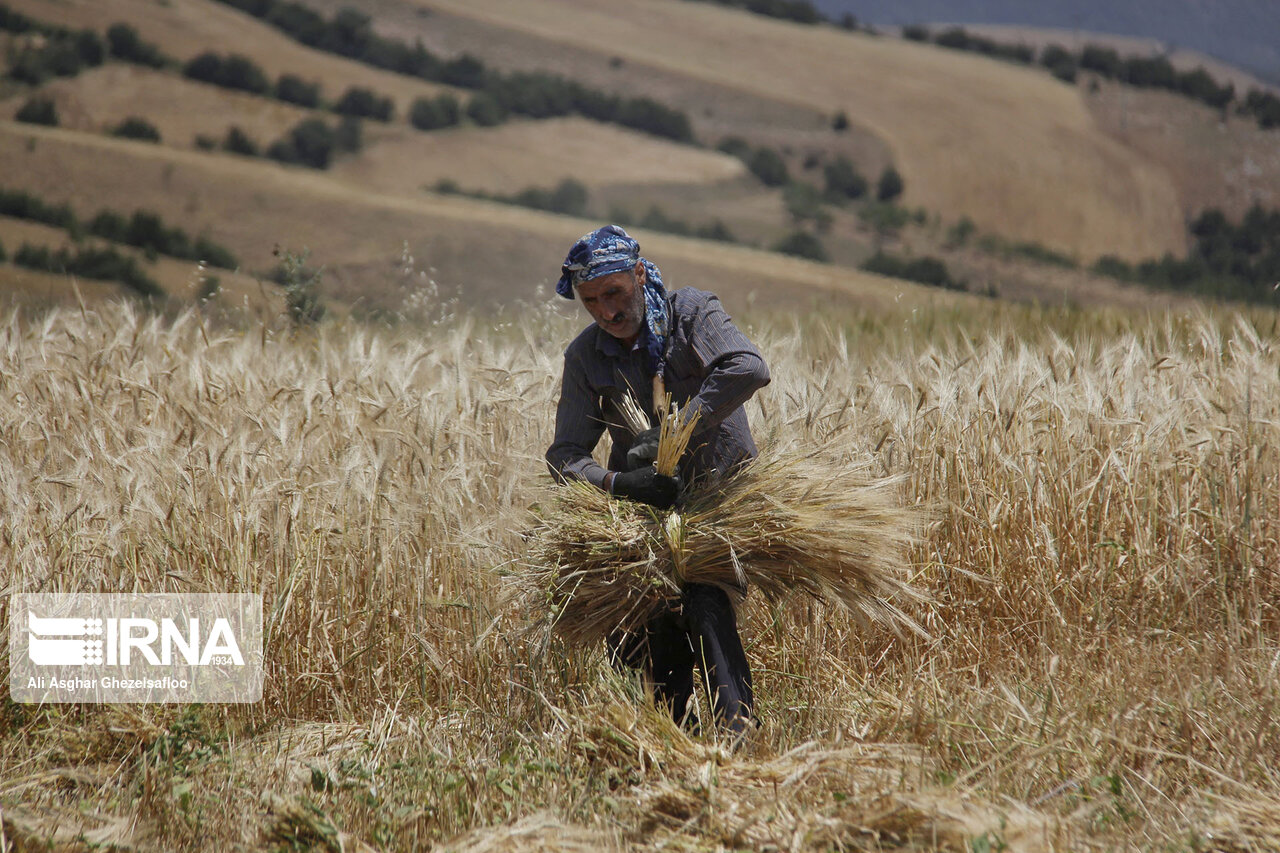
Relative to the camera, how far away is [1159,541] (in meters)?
3.79

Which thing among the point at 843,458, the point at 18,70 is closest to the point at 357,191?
the point at 18,70

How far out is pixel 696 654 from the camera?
9.76ft

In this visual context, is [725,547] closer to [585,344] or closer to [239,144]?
[585,344]

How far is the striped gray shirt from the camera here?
111 inches

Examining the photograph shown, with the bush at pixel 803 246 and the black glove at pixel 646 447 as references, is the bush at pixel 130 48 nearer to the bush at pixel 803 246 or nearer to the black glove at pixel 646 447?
the bush at pixel 803 246

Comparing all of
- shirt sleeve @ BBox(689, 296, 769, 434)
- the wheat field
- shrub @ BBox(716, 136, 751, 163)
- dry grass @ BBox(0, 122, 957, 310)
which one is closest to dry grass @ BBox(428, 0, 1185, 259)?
shrub @ BBox(716, 136, 751, 163)

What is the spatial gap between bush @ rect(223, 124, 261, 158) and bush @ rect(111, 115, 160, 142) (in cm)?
273

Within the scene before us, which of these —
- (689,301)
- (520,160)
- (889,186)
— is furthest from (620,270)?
(889,186)

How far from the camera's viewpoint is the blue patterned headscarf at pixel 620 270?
2729 mm

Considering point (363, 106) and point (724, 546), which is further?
point (363, 106)

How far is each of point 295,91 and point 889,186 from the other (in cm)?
2857

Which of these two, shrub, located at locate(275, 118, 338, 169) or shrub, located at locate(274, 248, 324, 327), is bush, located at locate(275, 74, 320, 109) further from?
shrub, located at locate(274, 248, 324, 327)

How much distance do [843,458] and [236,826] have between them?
2107 mm

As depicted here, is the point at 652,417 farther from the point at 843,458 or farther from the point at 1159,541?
the point at 1159,541
